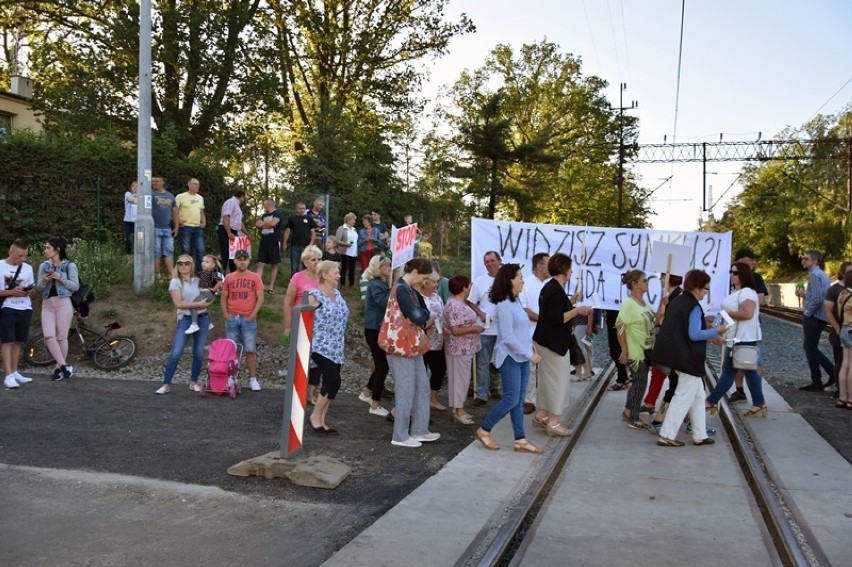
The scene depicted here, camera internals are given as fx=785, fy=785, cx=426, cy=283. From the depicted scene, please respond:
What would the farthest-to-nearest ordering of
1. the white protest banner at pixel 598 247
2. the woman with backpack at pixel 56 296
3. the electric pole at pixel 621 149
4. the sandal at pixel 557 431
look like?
the electric pole at pixel 621 149 < the white protest banner at pixel 598 247 < the woman with backpack at pixel 56 296 < the sandal at pixel 557 431

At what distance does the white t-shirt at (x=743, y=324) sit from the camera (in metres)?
8.85

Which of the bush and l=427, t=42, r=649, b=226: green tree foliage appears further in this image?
l=427, t=42, r=649, b=226: green tree foliage

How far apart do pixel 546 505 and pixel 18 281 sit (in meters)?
7.31

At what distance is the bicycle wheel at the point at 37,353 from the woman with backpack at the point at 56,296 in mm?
1004

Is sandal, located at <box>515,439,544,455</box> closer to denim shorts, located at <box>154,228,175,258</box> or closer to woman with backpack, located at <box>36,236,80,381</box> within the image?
woman with backpack, located at <box>36,236,80,381</box>

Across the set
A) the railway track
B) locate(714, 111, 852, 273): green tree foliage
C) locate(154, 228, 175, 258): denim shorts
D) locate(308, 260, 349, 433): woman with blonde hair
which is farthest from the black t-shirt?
locate(714, 111, 852, 273): green tree foliage

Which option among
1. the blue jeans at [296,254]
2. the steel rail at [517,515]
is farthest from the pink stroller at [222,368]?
the blue jeans at [296,254]

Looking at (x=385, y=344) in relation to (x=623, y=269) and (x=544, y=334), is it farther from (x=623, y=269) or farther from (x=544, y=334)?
(x=623, y=269)

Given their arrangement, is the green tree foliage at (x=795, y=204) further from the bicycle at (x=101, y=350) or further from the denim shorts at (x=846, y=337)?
the bicycle at (x=101, y=350)

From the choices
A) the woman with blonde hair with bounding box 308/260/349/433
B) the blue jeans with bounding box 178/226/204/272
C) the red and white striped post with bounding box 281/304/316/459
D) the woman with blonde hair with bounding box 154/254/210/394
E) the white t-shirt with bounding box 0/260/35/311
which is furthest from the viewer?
the blue jeans with bounding box 178/226/204/272

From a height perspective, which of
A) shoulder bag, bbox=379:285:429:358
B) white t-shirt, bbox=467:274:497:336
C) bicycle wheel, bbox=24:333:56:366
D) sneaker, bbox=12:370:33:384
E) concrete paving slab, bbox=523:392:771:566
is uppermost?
white t-shirt, bbox=467:274:497:336

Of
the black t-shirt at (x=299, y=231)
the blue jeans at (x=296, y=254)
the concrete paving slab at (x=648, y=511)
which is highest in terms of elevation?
the black t-shirt at (x=299, y=231)

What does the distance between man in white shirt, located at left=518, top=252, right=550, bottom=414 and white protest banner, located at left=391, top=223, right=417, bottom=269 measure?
1.45 meters

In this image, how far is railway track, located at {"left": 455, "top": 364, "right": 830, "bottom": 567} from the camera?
4684 millimetres
